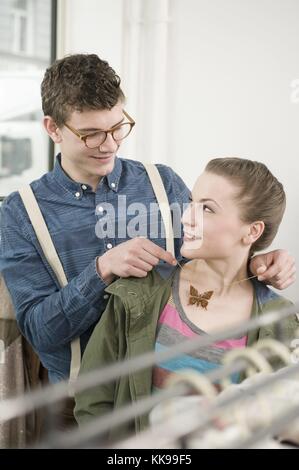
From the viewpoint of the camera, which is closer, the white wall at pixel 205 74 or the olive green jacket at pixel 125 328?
the olive green jacket at pixel 125 328

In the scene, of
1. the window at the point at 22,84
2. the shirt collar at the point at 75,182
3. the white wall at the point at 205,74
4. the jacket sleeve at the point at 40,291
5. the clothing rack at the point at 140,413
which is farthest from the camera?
the window at the point at 22,84

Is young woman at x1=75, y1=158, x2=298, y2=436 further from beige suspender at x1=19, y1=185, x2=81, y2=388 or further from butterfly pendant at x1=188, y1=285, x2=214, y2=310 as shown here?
beige suspender at x1=19, y1=185, x2=81, y2=388

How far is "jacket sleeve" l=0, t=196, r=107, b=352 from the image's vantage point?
0.89 m

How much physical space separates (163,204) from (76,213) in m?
0.13

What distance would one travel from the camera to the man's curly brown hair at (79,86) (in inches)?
36.1

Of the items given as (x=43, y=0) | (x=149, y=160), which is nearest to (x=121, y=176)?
(x=149, y=160)

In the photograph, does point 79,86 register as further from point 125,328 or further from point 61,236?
point 125,328

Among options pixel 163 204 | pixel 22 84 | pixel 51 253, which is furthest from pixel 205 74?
pixel 51 253

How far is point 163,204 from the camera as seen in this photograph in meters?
1.03

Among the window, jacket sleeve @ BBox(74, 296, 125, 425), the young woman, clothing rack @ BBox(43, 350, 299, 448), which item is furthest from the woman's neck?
the window

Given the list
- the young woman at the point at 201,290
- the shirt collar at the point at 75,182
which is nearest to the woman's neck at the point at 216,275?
the young woman at the point at 201,290

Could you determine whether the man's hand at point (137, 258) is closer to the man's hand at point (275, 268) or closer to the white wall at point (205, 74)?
the man's hand at point (275, 268)

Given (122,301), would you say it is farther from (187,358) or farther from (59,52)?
(59,52)

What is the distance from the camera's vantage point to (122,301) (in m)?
0.84
